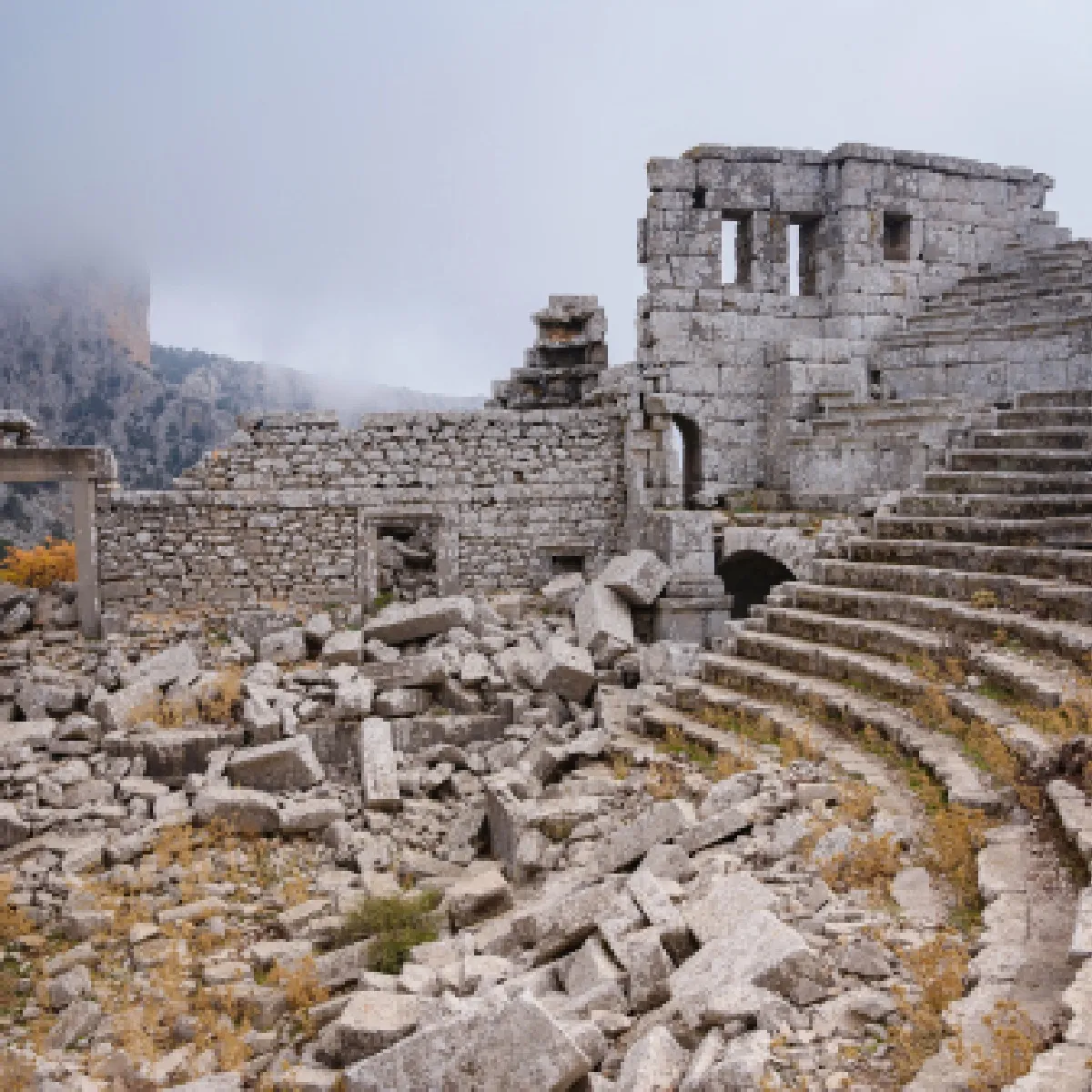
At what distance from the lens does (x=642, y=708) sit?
10102 millimetres

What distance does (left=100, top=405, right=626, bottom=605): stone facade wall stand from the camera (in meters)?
13.9

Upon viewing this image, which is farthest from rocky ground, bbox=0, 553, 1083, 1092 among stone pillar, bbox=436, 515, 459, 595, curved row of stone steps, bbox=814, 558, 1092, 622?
stone pillar, bbox=436, 515, 459, 595

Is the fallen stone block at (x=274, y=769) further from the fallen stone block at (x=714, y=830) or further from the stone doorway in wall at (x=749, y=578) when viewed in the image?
the stone doorway in wall at (x=749, y=578)

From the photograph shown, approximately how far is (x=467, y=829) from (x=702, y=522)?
622cm

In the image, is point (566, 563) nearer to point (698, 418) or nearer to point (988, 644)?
point (698, 418)

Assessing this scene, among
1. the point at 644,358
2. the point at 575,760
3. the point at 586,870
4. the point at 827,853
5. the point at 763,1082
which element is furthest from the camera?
the point at 644,358

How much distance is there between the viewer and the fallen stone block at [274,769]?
9359 mm

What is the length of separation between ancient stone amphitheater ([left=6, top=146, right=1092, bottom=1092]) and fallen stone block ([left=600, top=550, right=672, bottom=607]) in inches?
1.8

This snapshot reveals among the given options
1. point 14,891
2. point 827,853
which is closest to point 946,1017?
point 827,853

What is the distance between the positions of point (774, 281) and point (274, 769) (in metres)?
10.3

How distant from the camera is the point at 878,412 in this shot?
1402 centimetres

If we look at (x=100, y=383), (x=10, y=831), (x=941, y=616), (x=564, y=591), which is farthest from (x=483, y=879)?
(x=100, y=383)

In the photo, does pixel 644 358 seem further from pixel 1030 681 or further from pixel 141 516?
pixel 1030 681

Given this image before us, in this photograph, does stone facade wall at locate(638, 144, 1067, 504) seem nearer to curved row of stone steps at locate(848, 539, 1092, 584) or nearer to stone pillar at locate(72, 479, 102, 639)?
curved row of stone steps at locate(848, 539, 1092, 584)
